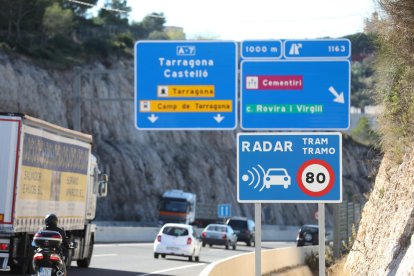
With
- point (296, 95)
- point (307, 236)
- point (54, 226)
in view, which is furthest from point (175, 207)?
point (54, 226)

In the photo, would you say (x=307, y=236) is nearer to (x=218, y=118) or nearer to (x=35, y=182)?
(x=218, y=118)

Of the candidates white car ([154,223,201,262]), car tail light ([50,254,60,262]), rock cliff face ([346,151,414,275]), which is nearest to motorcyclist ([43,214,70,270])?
car tail light ([50,254,60,262])

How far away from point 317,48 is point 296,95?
1307 millimetres

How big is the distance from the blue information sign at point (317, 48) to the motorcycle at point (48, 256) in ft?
26.4

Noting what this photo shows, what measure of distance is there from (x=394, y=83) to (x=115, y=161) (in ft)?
183

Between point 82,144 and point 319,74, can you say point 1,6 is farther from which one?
point 319,74

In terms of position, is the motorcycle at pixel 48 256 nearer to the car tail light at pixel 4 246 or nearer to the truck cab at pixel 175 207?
the car tail light at pixel 4 246

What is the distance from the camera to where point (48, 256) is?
16.0m

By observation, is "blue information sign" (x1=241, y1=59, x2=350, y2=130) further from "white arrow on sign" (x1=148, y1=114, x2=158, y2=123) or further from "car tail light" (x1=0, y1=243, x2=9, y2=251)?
"car tail light" (x1=0, y1=243, x2=9, y2=251)

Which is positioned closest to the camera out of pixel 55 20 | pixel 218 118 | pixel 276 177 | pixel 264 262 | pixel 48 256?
pixel 276 177

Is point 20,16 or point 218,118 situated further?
point 20,16

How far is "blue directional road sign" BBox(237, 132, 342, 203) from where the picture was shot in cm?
1285

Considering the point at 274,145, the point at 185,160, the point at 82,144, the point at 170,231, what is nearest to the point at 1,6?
the point at 185,160

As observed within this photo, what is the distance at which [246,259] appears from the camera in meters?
Answer: 20.7
